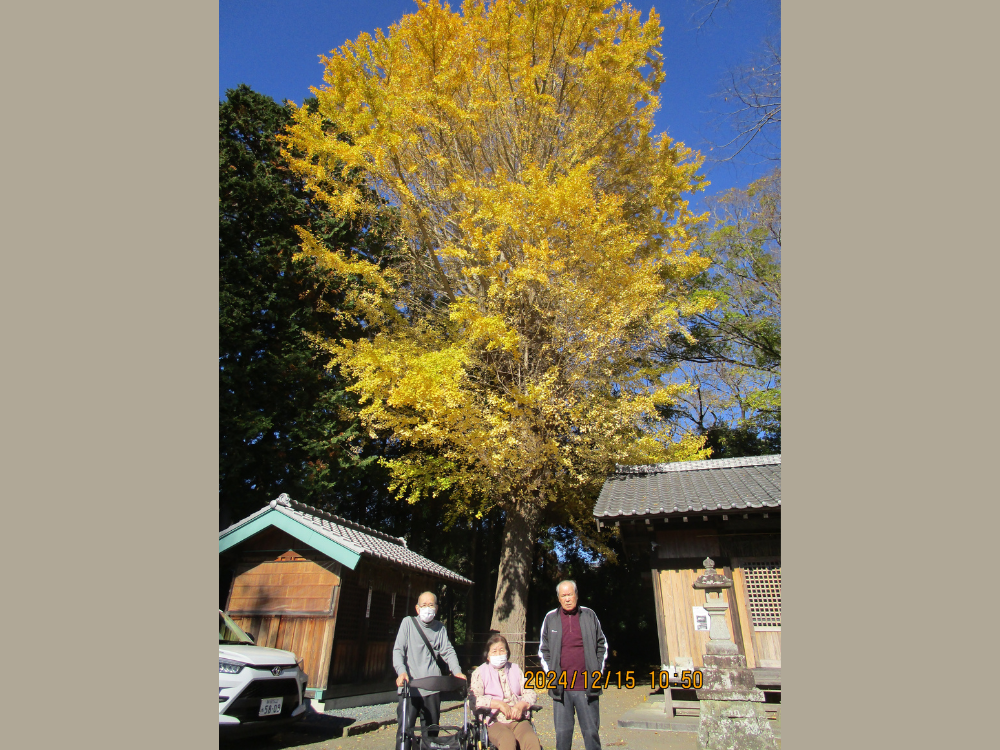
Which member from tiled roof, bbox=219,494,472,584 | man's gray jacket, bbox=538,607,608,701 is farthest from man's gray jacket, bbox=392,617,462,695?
tiled roof, bbox=219,494,472,584

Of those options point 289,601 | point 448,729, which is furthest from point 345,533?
point 448,729

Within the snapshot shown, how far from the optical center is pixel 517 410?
781 centimetres

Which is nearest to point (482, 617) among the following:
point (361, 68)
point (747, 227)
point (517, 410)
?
point (517, 410)

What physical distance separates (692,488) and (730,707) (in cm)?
397

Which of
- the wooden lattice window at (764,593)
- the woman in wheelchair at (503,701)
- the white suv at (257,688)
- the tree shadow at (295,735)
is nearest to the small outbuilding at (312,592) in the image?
the tree shadow at (295,735)

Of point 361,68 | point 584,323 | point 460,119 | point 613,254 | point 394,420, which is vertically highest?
point 361,68

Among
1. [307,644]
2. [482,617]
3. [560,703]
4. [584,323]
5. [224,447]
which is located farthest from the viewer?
[482,617]

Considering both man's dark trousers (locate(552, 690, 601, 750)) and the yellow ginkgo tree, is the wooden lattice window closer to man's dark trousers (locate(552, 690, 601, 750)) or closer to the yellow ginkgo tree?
the yellow ginkgo tree

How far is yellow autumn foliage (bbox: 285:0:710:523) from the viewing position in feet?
26.4

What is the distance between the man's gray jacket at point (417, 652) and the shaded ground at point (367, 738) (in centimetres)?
221

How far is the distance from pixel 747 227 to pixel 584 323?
26.4 feet

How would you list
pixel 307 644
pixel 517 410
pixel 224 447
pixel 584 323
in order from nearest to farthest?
pixel 307 644
pixel 517 410
pixel 584 323
pixel 224 447

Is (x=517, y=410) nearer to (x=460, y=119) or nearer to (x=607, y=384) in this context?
(x=607, y=384)
